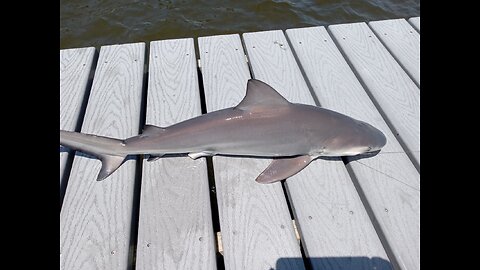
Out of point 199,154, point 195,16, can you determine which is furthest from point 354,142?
point 195,16

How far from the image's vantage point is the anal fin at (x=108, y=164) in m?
2.76

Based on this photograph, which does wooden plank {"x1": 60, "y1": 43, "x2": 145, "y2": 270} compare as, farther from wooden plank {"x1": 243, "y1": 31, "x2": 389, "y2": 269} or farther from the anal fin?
wooden plank {"x1": 243, "y1": 31, "x2": 389, "y2": 269}

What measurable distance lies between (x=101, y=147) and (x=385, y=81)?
7.58 ft

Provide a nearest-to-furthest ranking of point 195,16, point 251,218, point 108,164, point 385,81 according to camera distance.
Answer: point 251,218 < point 108,164 < point 385,81 < point 195,16

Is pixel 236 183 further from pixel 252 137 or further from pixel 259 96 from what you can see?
pixel 259 96

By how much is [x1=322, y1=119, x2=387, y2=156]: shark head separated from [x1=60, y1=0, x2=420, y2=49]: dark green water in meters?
4.41

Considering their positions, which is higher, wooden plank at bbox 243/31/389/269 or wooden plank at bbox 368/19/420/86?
wooden plank at bbox 368/19/420/86

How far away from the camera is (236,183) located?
2.74 metres

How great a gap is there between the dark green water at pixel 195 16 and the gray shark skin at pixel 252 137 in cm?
422

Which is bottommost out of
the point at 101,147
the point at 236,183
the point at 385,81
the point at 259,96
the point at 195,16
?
the point at 236,183

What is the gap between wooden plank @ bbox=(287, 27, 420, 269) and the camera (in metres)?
2.44

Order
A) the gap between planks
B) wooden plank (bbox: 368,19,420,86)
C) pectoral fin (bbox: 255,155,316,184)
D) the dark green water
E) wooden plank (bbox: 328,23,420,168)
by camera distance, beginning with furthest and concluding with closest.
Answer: the dark green water → wooden plank (bbox: 368,19,420,86) → wooden plank (bbox: 328,23,420,168) → pectoral fin (bbox: 255,155,316,184) → the gap between planks

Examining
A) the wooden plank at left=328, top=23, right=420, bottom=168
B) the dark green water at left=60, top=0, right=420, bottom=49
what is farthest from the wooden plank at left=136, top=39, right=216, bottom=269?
the dark green water at left=60, top=0, right=420, bottom=49
